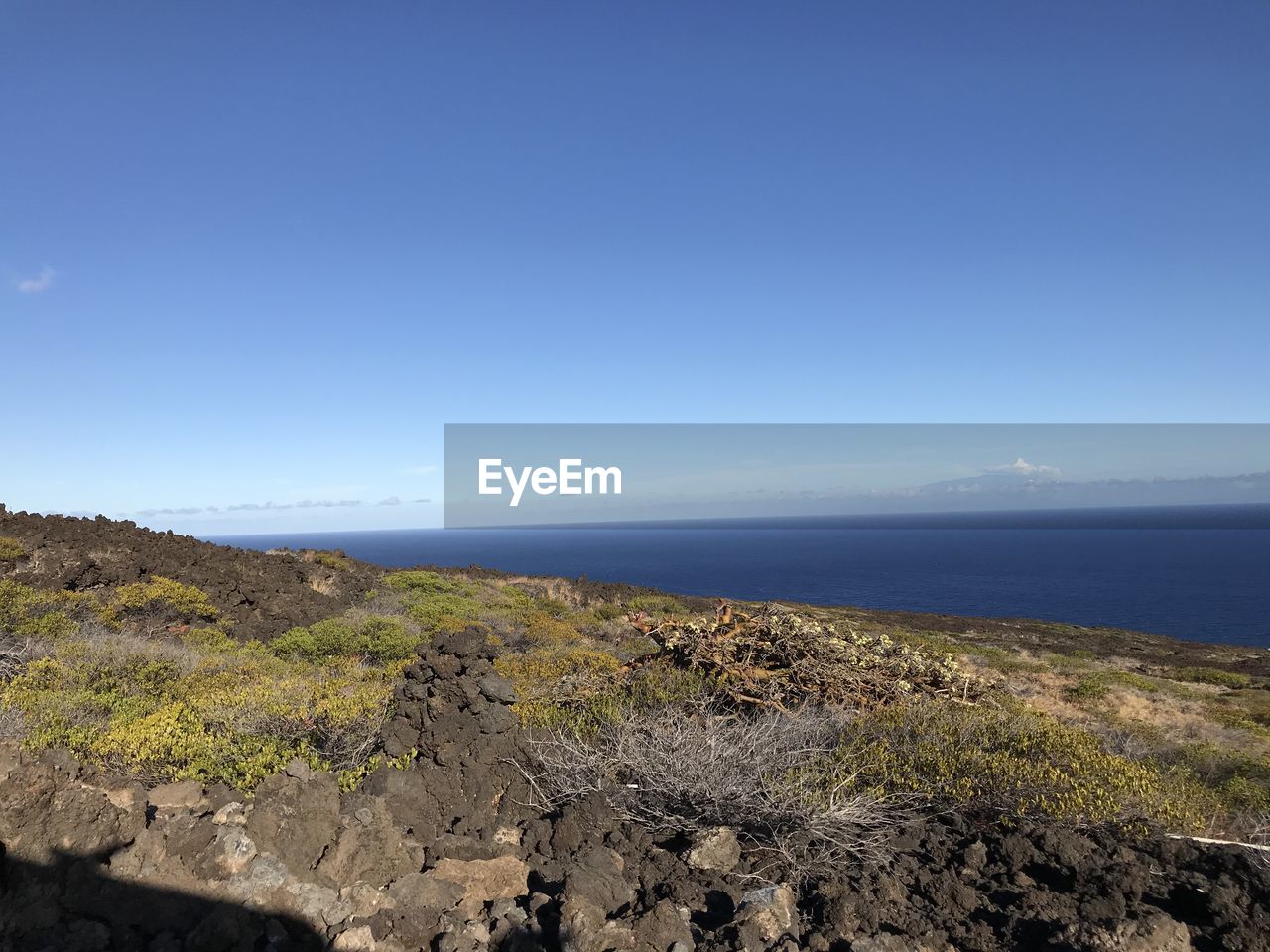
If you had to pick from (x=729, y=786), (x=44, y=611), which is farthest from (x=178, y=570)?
(x=729, y=786)

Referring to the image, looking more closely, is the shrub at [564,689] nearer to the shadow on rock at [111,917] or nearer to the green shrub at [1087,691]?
the shadow on rock at [111,917]

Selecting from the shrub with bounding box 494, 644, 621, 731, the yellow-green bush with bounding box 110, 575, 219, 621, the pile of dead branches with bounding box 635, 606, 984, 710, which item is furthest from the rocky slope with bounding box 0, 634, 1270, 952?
the yellow-green bush with bounding box 110, 575, 219, 621

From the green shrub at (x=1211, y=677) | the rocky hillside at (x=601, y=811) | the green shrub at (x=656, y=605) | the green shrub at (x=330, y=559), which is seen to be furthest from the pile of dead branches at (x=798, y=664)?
the green shrub at (x=1211, y=677)

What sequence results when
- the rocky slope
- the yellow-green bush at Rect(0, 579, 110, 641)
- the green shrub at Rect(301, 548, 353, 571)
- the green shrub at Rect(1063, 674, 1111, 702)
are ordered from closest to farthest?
the rocky slope → the yellow-green bush at Rect(0, 579, 110, 641) → the green shrub at Rect(1063, 674, 1111, 702) → the green shrub at Rect(301, 548, 353, 571)

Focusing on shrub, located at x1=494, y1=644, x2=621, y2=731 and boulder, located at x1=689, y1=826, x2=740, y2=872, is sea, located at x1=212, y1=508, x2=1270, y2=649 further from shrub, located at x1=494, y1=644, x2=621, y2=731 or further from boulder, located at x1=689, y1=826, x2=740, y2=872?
boulder, located at x1=689, y1=826, x2=740, y2=872

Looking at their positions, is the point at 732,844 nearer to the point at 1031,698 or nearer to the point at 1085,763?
the point at 1085,763

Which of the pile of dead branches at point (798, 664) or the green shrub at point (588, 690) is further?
the pile of dead branches at point (798, 664)

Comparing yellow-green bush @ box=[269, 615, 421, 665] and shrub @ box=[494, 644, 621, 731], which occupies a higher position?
shrub @ box=[494, 644, 621, 731]
